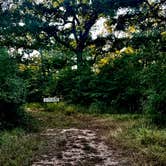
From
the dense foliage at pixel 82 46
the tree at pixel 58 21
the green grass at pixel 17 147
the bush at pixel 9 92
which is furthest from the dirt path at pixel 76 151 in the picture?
the tree at pixel 58 21

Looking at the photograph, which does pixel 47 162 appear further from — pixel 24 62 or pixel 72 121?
pixel 24 62

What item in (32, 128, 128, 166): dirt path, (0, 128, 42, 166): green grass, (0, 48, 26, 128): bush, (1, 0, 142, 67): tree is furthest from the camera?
(1, 0, 142, 67): tree

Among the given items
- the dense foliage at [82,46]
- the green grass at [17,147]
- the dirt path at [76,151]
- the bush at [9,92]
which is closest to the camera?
the green grass at [17,147]

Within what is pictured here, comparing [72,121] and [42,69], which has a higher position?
[42,69]

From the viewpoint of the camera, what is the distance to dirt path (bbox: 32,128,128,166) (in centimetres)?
754

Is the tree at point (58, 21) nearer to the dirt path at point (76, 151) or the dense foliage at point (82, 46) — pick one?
the dense foliage at point (82, 46)

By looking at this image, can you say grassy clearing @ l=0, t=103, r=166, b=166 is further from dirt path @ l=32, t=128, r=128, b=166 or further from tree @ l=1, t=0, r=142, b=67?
tree @ l=1, t=0, r=142, b=67

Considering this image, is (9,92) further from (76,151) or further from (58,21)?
(58,21)

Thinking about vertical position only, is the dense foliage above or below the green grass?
above

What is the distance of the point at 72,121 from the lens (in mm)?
14875

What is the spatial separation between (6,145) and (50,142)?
1.29m

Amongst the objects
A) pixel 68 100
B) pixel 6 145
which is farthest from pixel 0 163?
pixel 68 100

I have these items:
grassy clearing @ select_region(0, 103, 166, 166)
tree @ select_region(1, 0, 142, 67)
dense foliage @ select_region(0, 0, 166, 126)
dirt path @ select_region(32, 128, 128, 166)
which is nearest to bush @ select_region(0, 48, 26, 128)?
grassy clearing @ select_region(0, 103, 166, 166)

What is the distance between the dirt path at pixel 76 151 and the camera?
7.54 meters
